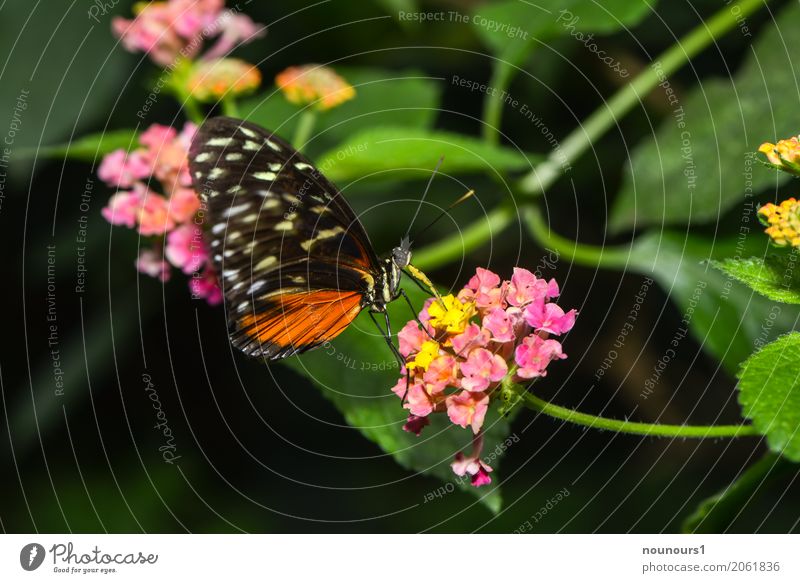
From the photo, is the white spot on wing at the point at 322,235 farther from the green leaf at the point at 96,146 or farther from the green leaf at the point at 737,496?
the green leaf at the point at 737,496

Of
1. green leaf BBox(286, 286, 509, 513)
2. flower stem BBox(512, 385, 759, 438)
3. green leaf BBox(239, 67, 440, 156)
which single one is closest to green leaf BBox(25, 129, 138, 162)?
green leaf BBox(239, 67, 440, 156)

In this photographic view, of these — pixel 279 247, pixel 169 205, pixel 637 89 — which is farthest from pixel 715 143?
pixel 169 205

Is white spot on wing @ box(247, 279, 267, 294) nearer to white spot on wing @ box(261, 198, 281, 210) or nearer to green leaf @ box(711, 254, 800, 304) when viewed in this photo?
white spot on wing @ box(261, 198, 281, 210)

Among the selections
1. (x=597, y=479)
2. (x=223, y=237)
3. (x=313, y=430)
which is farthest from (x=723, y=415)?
(x=223, y=237)

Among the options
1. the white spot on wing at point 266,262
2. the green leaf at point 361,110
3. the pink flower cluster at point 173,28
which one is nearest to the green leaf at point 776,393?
the white spot on wing at point 266,262

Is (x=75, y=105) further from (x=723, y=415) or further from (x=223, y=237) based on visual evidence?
(x=723, y=415)
